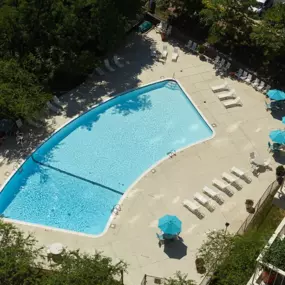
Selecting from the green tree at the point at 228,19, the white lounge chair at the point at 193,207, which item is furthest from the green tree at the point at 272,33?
the white lounge chair at the point at 193,207

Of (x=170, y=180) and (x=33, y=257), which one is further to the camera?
(x=170, y=180)

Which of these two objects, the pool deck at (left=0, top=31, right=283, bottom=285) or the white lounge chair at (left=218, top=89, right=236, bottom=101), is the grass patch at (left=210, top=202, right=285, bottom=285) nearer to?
the pool deck at (left=0, top=31, right=283, bottom=285)

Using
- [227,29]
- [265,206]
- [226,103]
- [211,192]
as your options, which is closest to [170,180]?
[211,192]

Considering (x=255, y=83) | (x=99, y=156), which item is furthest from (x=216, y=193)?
(x=255, y=83)

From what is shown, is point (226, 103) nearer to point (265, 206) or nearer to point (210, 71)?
point (210, 71)

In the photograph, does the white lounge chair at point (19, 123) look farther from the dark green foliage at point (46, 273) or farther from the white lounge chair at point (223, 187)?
the white lounge chair at point (223, 187)

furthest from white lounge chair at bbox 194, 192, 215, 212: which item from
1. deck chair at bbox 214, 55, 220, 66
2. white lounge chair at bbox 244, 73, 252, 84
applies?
deck chair at bbox 214, 55, 220, 66
